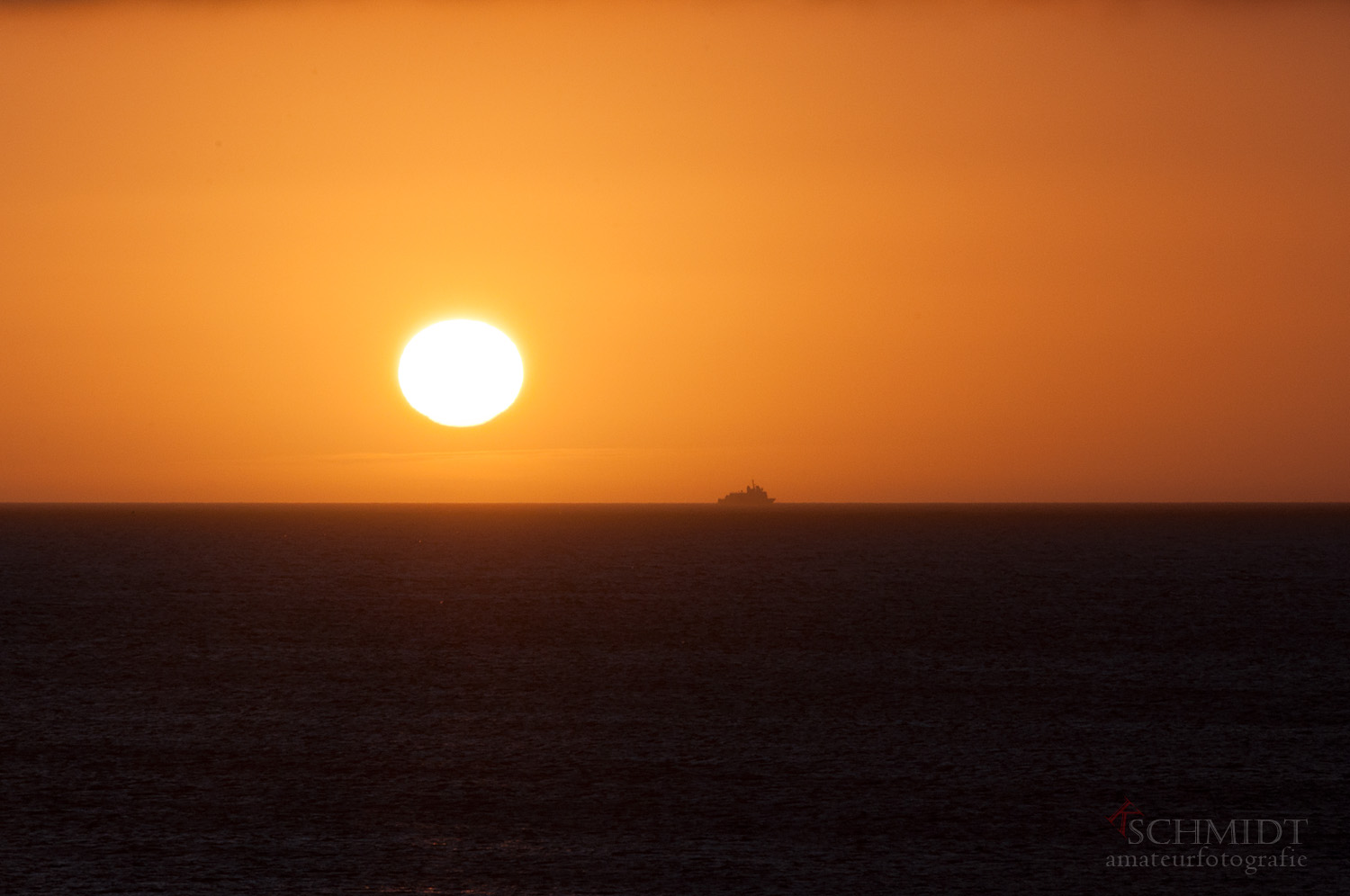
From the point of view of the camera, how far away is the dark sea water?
3369cm

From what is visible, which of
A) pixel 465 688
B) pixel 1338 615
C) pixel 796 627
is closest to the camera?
pixel 465 688

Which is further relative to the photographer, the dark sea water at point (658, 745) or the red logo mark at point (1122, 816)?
the red logo mark at point (1122, 816)

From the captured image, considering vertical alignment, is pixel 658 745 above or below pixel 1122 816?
above

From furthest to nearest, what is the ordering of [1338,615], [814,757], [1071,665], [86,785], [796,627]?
[1338,615]
[796,627]
[1071,665]
[814,757]
[86,785]

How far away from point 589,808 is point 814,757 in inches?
401

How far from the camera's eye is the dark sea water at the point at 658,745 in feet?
111

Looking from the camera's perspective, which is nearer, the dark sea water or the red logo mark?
the dark sea water

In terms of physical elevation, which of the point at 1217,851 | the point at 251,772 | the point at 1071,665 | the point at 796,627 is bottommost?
the point at 1217,851

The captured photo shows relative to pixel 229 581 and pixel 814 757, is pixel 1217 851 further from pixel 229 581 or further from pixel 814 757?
pixel 229 581

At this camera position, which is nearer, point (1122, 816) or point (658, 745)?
point (1122, 816)

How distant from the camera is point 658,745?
48812mm

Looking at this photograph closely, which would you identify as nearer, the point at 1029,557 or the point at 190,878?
the point at 190,878

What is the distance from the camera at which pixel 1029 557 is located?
593 feet

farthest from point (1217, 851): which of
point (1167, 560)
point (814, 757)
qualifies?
point (1167, 560)
